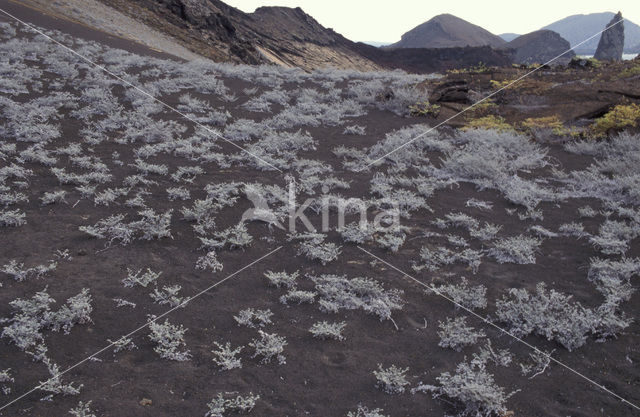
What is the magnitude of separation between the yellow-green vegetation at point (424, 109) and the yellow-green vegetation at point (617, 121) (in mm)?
4030

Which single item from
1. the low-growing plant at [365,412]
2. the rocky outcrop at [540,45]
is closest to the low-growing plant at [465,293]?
the low-growing plant at [365,412]

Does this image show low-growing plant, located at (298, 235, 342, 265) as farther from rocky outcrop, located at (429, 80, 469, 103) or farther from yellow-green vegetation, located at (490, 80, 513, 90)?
yellow-green vegetation, located at (490, 80, 513, 90)

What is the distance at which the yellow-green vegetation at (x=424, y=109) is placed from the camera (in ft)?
41.1

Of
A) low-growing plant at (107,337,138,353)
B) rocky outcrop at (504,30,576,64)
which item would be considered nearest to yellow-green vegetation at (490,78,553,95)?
low-growing plant at (107,337,138,353)

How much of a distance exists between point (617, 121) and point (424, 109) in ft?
15.8

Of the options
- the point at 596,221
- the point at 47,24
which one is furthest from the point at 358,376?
the point at 47,24

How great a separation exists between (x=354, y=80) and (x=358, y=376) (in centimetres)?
1439

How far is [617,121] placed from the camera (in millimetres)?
10195

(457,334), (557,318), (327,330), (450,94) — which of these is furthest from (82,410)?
(450,94)

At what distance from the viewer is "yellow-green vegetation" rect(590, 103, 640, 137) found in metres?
10.1

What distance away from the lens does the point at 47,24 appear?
19188 mm

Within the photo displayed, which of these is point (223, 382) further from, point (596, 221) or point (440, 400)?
point (596, 221)

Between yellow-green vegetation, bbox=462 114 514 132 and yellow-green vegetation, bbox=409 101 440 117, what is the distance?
45.2 inches

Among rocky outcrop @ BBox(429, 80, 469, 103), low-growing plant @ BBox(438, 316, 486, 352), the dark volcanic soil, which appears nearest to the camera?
the dark volcanic soil
